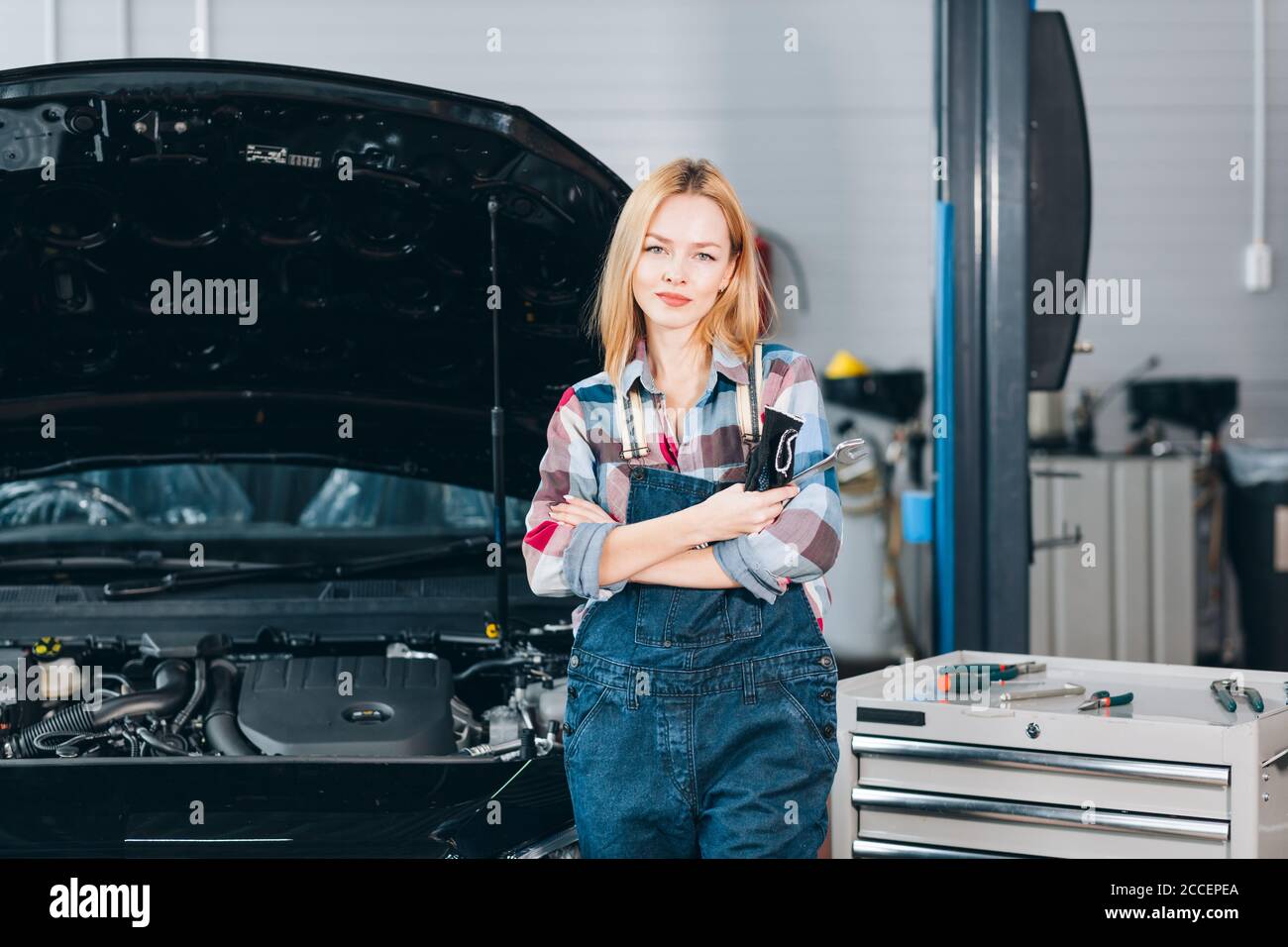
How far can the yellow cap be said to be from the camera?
15.1 feet

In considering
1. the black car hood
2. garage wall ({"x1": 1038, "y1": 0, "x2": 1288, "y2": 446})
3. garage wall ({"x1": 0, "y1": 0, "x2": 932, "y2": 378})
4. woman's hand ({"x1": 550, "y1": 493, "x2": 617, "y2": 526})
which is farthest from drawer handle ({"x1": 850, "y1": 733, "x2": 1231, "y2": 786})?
garage wall ({"x1": 1038, "y1": 0, "x2": 1288, "y2": 446})

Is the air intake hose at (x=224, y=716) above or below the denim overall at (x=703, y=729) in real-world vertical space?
below

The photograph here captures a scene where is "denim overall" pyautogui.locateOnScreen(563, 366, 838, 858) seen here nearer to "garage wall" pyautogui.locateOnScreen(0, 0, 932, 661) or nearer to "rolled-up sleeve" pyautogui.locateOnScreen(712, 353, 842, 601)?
"rolled-up sleeve" pyautogui.locateOnScreen(712, 353, 842, 601)

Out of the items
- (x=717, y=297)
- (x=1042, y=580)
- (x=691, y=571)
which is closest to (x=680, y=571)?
(x=691, y=571)

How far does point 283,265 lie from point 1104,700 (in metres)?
1.40

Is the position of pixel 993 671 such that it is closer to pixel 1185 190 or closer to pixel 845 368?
pixel 845 368

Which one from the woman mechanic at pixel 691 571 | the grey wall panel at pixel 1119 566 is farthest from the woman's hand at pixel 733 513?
the grey wall panel at pixel 1119 566

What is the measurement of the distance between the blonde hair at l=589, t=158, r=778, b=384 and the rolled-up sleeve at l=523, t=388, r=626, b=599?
0.26 feet

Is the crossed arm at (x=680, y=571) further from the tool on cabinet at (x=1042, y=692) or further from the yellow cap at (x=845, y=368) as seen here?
the yellow cap at (x=845, y=368)

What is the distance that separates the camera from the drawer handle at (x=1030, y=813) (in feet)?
4.46

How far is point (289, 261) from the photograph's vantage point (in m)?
1.79

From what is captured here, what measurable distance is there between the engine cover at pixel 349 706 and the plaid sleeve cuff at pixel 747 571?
70 centimetres

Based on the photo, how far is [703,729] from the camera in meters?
1.11
